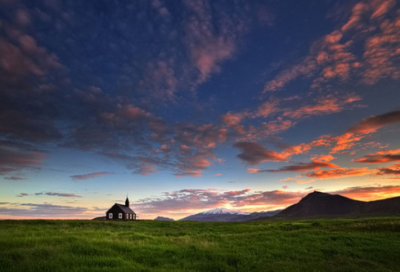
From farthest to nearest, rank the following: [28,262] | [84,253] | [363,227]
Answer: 1. [363,227]
2. [84,253]
3. [28,262]

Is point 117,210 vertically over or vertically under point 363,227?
over

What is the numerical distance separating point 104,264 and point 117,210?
76953 millimetres

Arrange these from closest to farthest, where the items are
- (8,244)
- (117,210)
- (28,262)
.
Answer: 1. (28,262)
2. (8,244)
3. (117,210)

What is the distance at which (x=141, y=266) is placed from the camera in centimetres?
1171

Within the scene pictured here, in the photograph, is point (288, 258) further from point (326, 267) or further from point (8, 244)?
point (8, 244)

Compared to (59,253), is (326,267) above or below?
below

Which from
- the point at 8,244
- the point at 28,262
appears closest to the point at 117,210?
the point at 8,244

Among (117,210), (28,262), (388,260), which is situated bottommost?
(388,260)

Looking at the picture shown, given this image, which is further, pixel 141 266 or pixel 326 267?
pixel 326 267

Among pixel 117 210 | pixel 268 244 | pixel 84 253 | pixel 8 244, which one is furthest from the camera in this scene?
pixel 117 210

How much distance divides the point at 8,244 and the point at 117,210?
71370 mm

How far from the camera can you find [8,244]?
1546 centimetres

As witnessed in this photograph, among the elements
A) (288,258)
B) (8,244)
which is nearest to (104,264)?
(8,244)

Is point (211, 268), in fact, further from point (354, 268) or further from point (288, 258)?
point (354, 268)
